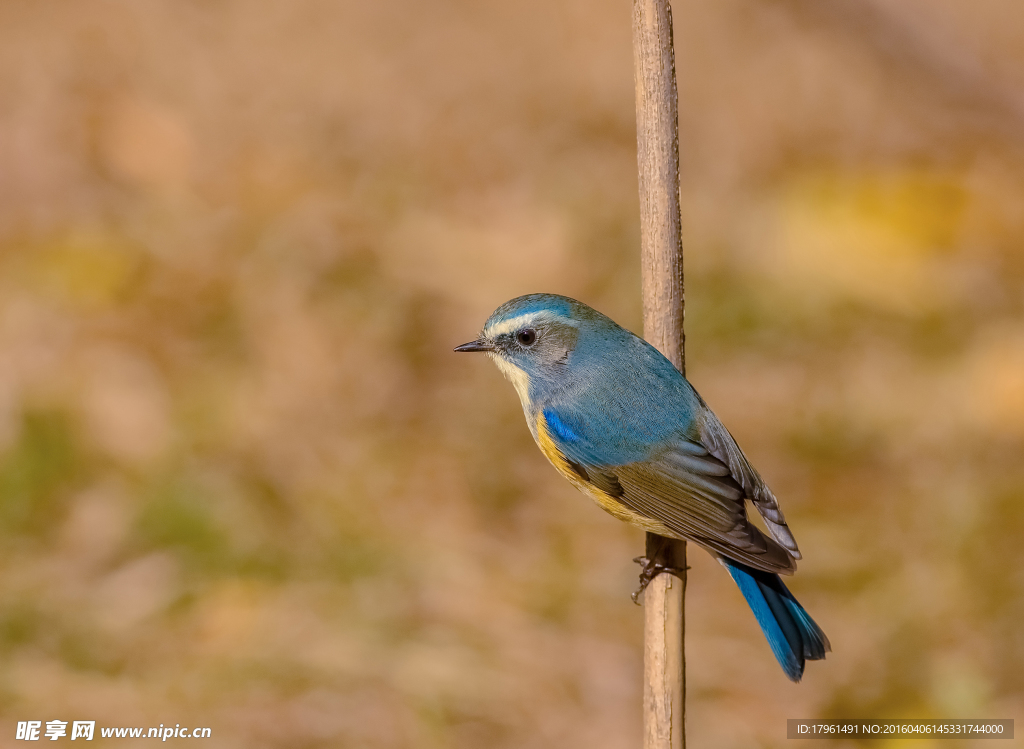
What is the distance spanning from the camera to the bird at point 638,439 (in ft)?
10.6

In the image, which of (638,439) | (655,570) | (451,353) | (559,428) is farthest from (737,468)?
(451,353)

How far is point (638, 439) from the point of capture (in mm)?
3350

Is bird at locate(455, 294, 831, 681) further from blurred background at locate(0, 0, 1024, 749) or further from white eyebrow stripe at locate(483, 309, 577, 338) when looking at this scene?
blurred background at locate(0, 0, 1024, 749)

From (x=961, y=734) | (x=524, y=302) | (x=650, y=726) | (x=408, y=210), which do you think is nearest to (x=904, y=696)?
(x=961, y=734)

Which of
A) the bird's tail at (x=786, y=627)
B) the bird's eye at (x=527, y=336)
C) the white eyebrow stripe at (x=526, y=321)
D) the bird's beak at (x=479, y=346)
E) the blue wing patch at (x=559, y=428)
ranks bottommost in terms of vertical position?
the bird's tail at (x=786, y=627)

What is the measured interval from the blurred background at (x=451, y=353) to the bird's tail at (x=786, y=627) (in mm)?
1246

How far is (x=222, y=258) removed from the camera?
677 cm

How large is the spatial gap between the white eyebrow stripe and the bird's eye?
0.07ft

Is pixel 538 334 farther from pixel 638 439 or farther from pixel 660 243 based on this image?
pixel 660 243

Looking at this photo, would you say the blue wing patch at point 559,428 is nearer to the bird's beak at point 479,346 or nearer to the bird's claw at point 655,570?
→ the bird's beak at point 479,346

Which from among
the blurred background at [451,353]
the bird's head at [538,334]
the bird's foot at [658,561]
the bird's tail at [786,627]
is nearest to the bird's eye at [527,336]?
the bird's head at [538,334]

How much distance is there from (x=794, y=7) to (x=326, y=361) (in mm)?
Result: 4875

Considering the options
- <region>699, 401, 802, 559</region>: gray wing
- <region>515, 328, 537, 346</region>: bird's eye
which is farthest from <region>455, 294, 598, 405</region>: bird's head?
<region>699, 401, 802, 559</region>: gray wing

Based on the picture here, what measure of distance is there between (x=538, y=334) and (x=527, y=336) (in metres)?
0.04
